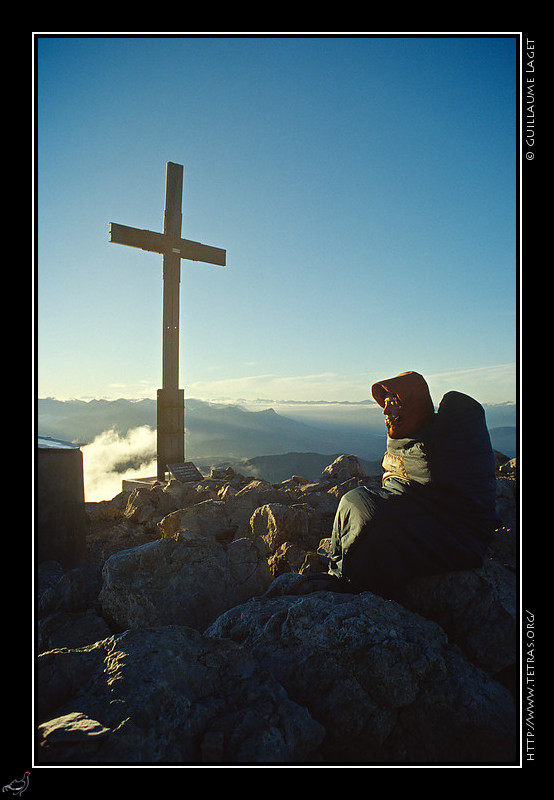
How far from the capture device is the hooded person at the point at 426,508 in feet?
9.89

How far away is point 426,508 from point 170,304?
778 centimetres

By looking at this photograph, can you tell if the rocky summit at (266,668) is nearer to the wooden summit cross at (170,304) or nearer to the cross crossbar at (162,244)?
the wooden summit cross at (170,304)

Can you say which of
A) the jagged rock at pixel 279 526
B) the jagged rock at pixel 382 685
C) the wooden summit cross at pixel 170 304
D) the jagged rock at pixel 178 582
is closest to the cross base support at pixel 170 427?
the wooden summit cross at pixel 170 304

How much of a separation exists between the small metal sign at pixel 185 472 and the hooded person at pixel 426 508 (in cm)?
595

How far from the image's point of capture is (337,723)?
2105 mm

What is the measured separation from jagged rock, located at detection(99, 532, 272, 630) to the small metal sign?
5.23 m

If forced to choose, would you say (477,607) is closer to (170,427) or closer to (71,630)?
A: (71,630)

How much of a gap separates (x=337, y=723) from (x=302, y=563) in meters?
1.91

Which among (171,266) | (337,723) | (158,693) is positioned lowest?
(337,723)

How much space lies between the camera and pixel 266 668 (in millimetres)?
2322

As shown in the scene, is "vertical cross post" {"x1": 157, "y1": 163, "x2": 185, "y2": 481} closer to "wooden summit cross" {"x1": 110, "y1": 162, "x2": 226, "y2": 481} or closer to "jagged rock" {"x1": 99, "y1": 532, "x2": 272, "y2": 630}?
"wooden summit cross" {"x1": 110, "y1": 162, "x2": 226, "y2": 481}

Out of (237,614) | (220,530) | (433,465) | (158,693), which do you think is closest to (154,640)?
(158,693)

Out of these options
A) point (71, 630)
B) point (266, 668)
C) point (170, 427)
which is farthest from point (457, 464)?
point (170, 427)
